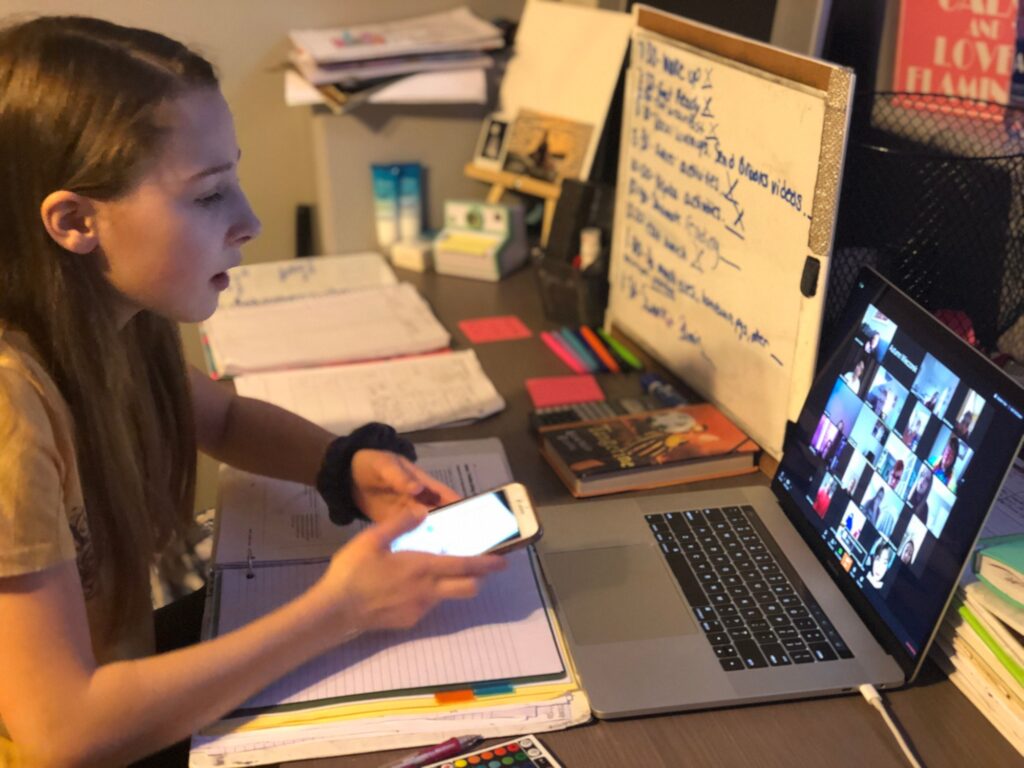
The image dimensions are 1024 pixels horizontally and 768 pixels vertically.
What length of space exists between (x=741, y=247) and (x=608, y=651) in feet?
1.70

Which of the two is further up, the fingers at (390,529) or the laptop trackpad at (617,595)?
the fingers at (390,529)

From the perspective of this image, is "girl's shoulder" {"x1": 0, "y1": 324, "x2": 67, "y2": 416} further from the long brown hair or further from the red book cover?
the red book cover

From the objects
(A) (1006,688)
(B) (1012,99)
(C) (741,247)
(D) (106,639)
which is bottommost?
(D) (106,639)

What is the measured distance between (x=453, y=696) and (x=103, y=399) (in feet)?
1.29

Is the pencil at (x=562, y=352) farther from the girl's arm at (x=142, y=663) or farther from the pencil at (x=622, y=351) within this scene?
the girl's arm at (x=142, y=663)

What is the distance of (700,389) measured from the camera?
1257 mm

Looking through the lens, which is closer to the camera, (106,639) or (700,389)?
(106,639)

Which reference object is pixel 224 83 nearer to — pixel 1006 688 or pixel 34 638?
pixel 34 638

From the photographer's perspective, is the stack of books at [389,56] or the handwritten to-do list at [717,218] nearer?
the handwritten to-do list at [717,218]

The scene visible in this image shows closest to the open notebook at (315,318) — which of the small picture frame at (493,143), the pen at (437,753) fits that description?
the small picture frame at (493,143)

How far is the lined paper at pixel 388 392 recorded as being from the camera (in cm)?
123

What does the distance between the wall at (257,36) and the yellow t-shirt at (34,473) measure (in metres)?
0.87

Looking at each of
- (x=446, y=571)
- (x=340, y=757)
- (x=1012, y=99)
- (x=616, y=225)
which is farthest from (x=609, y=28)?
(x=340, y=757)

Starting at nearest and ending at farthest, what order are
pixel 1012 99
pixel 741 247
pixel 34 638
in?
pixel 34 638 < pixel 741 247 < pixel 1012 99
